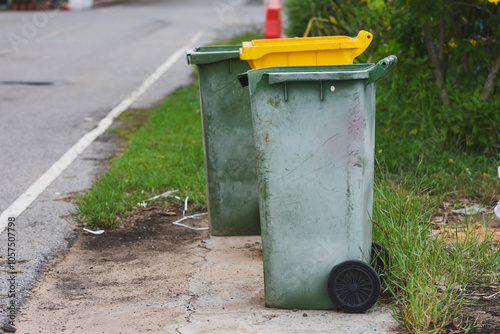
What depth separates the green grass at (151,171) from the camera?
209 inches

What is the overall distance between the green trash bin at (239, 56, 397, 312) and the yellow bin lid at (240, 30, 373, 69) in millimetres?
470

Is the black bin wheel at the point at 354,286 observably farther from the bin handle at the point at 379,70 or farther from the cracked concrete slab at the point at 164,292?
the bin handle at the point at 379,70

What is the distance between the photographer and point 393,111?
6.68 metres

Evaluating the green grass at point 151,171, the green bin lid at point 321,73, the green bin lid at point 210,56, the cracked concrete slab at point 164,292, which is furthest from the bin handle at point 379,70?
the green grass at point 151,171

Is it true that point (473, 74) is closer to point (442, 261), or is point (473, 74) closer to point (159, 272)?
point (442, 261)

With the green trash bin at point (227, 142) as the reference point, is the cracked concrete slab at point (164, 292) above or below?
below

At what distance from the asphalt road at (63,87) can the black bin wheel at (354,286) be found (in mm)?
1599

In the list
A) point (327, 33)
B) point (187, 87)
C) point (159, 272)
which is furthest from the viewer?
point (187, 87)

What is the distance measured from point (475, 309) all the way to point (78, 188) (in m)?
3.43

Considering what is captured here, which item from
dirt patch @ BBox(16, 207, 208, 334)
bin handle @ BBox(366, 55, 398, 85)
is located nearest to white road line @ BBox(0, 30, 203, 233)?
dirt patch @ BBox(16, 207, 208, 334)

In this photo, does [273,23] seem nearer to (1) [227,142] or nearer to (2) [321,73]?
(1) [227,142]

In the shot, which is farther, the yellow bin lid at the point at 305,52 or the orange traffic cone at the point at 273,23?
the orange traffic cone at the point at 273,23

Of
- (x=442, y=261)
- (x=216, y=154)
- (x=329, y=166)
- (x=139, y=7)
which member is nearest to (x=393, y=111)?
(x=216, y=154)

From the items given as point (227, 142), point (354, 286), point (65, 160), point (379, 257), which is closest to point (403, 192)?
point (379, 257)
